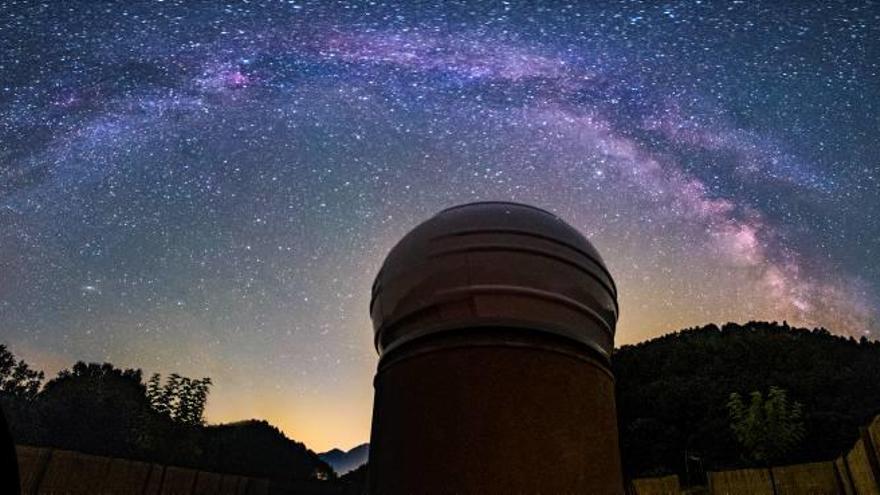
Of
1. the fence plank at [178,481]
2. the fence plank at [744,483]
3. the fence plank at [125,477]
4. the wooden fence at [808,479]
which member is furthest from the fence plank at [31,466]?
the fence plank at [744,483]

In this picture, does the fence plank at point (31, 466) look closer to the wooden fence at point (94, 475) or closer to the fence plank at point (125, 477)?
the wooden fence at point (94, 475)

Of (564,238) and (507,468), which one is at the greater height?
(564,238)

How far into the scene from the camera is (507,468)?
2703 mm

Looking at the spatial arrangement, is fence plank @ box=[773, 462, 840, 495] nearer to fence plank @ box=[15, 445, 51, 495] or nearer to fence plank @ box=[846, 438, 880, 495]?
fence plank @ box=[846, 438, 880, 495]

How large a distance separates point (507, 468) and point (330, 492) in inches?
817

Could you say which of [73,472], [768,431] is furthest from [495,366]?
[768,431]

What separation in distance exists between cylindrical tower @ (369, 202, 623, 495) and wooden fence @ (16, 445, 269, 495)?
829 cm

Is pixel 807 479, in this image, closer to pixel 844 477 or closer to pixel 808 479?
pixel 808 479

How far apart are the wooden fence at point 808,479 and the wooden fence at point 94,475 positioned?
8926mm

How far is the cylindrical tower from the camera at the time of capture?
2.77 m

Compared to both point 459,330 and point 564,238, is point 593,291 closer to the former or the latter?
point 564,238

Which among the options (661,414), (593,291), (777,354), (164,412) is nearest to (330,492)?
(164,412)

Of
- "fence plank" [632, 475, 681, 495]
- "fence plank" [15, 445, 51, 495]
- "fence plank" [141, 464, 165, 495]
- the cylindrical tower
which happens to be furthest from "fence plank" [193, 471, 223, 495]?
the cylindrical tower

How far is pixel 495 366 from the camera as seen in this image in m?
2.90
